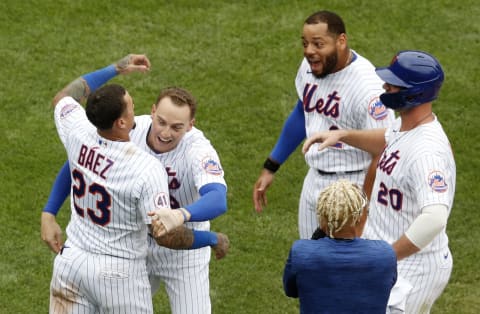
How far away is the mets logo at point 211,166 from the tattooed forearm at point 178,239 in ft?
1.22

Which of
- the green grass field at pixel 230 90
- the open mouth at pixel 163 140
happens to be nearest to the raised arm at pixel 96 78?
the open mouth at pixel 163 140

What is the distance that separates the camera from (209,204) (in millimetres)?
5777

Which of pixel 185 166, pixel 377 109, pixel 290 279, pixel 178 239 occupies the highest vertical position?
pixel 377 109

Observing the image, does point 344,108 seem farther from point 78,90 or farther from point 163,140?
point 78,90

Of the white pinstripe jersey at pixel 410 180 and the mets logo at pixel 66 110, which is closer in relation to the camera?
the white pinstripe jersey at pixel 410 180

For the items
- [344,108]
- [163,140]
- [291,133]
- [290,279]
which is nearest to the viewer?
[290,279]

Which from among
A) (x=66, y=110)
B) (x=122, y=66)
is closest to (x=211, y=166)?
(x=66, y=110)

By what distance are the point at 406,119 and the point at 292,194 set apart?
3347 mm

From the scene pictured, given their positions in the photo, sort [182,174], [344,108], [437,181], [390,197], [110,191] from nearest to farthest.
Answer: [437,181], [110,191], [390,197], [182,174], [344,108]

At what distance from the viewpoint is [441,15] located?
465 inches

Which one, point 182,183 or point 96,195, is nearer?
point 96,195

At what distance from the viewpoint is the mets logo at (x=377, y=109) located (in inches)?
269

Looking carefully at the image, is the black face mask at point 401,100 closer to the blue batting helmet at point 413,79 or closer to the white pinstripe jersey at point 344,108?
the blue batting helmet at point 413,79

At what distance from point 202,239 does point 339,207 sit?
1341 mm
